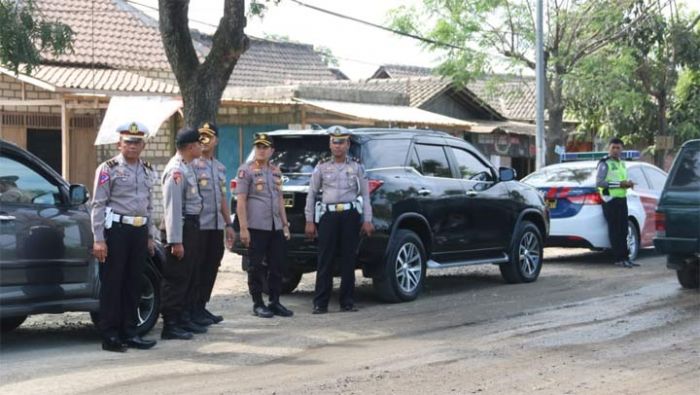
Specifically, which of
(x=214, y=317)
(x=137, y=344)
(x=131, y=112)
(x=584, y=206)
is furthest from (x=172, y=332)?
(x=131, y=112)

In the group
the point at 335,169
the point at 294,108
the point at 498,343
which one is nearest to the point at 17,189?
the point at 335,169

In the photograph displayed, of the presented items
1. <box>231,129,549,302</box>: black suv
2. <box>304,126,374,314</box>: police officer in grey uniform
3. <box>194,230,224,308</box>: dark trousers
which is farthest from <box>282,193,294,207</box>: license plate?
<box>194,230,224,308</box>: dark trousers

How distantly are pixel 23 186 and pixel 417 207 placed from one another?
447cm

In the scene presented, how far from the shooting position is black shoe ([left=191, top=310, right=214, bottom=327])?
9.73 m

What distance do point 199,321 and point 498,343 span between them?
2.80m

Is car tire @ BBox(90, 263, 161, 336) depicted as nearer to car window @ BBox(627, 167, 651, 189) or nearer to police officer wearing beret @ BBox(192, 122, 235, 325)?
police officer wearing beret @ BBox(192, 122, 235, 325)

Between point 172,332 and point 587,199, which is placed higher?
point 587,199

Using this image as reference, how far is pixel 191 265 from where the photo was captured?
30.9ft

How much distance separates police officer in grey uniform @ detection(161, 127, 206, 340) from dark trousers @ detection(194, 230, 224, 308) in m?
0.29

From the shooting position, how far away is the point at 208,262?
994 centimetres

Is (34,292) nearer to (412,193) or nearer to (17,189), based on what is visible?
(17,189)

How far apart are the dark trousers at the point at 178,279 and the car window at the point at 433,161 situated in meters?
3.39

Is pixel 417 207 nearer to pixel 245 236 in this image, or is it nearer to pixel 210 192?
pixel 245 236

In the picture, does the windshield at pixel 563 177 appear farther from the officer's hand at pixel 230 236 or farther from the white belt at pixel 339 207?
the officer's hand at pixel 230 236
